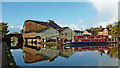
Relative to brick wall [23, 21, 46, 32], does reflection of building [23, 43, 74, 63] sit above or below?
below

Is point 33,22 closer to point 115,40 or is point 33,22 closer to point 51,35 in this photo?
point 51,35

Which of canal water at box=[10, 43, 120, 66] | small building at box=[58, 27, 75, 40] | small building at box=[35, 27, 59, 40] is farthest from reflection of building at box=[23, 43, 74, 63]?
small building at box=[35, 27, 59, 40]

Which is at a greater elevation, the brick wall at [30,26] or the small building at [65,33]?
the brick wall at [30,26]

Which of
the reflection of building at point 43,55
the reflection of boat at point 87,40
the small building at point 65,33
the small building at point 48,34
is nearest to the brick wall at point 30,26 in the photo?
the small building at point 48,34

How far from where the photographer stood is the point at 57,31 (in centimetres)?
5722

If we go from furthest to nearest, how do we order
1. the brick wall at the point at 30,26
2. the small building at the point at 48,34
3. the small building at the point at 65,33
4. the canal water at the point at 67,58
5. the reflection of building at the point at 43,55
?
the brick wall at the point at 30,26
the small building at the point at 48,34
the small building at the point at 65,33
the reflection of building at the point at 43,55
the canal water at the point at 67,58

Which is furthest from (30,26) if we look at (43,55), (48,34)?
(43,55)

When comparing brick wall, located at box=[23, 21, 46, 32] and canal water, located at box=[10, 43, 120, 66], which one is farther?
brick wall, located at box=[23, 21, 46, 32]

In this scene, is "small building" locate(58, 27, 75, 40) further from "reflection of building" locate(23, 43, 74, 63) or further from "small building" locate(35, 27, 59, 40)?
"reflection of building" locate(23, 43, 74, 63)

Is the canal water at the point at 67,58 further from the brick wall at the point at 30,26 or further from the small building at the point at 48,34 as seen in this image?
the brick wall at the point at 30,26

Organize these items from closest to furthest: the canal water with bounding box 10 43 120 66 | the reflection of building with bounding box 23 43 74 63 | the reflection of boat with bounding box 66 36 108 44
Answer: the canal water with bounding box 10 43 120 66
the reflection of building with bounding box 23 43 74 63
the reflection of boat with bounding box 66 36 108 44

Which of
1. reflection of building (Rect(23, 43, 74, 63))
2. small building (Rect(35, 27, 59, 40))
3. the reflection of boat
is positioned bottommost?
reflection of building (Rect(23, 43, 74, 63))

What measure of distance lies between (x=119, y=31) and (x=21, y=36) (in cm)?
5697

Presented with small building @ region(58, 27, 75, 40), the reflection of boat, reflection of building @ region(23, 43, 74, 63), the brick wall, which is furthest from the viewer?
the brick wall
